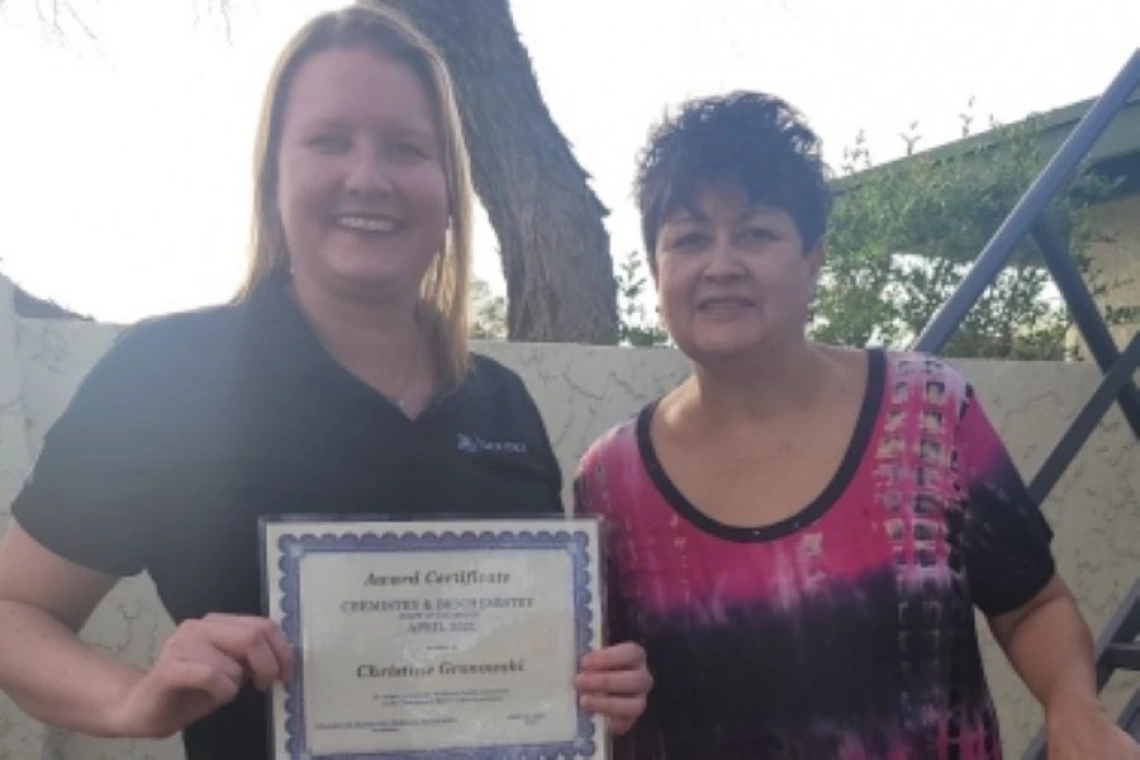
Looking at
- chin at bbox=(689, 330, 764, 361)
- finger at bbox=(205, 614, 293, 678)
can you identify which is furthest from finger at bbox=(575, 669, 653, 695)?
chin at bbox=(689, 330, 764, 361)

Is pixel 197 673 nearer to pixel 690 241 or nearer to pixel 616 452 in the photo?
pixel 616 452

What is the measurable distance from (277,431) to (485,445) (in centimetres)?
31

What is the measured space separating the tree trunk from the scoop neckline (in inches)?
153

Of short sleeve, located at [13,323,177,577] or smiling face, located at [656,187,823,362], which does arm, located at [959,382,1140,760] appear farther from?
short sleeve, located at [13,323,177,577]

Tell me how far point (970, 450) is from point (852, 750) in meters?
0.47

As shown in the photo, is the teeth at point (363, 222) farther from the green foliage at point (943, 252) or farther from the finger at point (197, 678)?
the green foliage at point (943, 252)

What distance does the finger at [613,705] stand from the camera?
5.61 feet


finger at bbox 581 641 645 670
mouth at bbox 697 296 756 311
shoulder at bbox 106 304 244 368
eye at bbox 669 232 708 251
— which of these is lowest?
finger at bbox 581 641 645 670

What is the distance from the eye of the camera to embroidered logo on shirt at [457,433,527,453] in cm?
183

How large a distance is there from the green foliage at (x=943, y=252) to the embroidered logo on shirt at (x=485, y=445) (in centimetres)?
500

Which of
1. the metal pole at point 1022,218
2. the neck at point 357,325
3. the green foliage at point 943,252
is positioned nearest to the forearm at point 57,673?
the neck at point 357,325

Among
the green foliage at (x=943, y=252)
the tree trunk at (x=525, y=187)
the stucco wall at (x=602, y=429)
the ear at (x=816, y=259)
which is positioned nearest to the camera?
the ear at (x=816, y=259)

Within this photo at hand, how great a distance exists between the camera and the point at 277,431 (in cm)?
169

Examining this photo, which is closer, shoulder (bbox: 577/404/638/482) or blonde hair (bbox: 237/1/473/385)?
blonde hair (bbox: 237/1/473/385)
